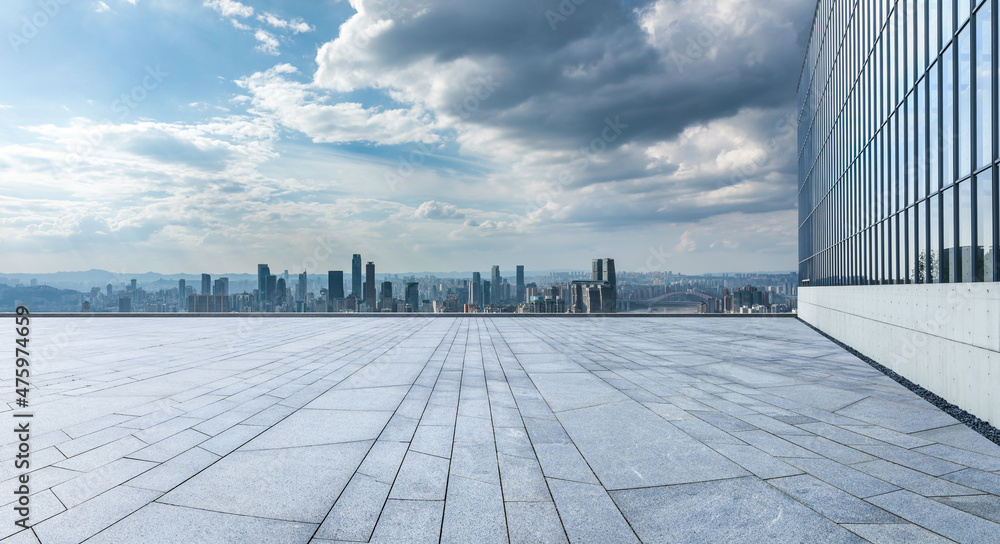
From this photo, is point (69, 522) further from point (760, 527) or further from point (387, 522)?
point (760, 527)

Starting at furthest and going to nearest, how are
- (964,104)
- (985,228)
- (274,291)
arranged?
(274,291), (964,104), (985,228)

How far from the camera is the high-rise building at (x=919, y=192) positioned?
889cm

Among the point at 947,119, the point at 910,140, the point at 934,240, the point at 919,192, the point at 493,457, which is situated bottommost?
the point at 493,457

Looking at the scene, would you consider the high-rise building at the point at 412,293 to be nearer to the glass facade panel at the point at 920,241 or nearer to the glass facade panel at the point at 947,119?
the glass facade panel at the point at 920,241

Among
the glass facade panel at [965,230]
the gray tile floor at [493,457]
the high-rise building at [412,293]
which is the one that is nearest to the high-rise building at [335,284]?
the high-rise building at [412,293]

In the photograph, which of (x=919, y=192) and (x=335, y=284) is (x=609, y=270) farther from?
(x=919, y=192)

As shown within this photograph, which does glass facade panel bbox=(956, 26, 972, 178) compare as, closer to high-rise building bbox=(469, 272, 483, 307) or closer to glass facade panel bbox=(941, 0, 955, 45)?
glass facade panel bbox=(941, 0, 955, 45)

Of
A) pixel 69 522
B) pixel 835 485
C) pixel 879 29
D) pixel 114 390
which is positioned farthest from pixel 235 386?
pixel 879 29

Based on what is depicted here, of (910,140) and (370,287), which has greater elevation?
(910,140)

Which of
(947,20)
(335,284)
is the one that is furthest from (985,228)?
(335,284)

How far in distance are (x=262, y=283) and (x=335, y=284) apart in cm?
656

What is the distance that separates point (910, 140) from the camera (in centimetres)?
1330

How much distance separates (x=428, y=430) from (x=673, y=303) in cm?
3291

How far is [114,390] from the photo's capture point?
920cm
